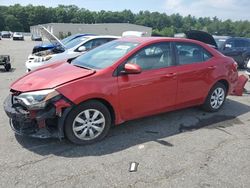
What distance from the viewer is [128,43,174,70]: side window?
177 inches

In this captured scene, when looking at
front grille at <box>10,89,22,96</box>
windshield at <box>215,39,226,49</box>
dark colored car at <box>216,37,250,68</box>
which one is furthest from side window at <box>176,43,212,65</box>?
dark colored car at <box>216,37,250,68</box>

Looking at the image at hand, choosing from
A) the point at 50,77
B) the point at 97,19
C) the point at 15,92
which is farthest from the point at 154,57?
the point at 97,19

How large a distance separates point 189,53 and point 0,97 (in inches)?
182

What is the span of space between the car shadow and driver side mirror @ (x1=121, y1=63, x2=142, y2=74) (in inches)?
41.7

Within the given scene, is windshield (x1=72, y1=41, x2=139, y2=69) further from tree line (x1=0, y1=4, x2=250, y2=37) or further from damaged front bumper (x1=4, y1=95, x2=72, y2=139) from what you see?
tree line (x1=0, y1=4, x2=250, y2=37)

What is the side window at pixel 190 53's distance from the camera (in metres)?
5.00

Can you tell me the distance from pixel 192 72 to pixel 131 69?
4.84 ft

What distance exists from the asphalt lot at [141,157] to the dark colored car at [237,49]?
24.6ft

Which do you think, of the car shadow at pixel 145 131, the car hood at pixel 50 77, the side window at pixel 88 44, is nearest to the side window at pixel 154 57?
the car hood at pixel 50 77

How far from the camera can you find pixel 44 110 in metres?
3.72

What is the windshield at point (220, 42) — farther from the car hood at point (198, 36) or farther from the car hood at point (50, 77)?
A: the car hood at point (50, 77)

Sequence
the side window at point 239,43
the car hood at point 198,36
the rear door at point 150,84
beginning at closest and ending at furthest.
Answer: the rear door at point 150,84
the car hood at point 198,36
the side window at point 239,43

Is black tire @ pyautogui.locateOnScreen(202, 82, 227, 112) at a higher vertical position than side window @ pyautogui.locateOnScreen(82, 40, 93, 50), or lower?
lower

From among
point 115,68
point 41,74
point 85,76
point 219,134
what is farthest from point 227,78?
point 41,74
